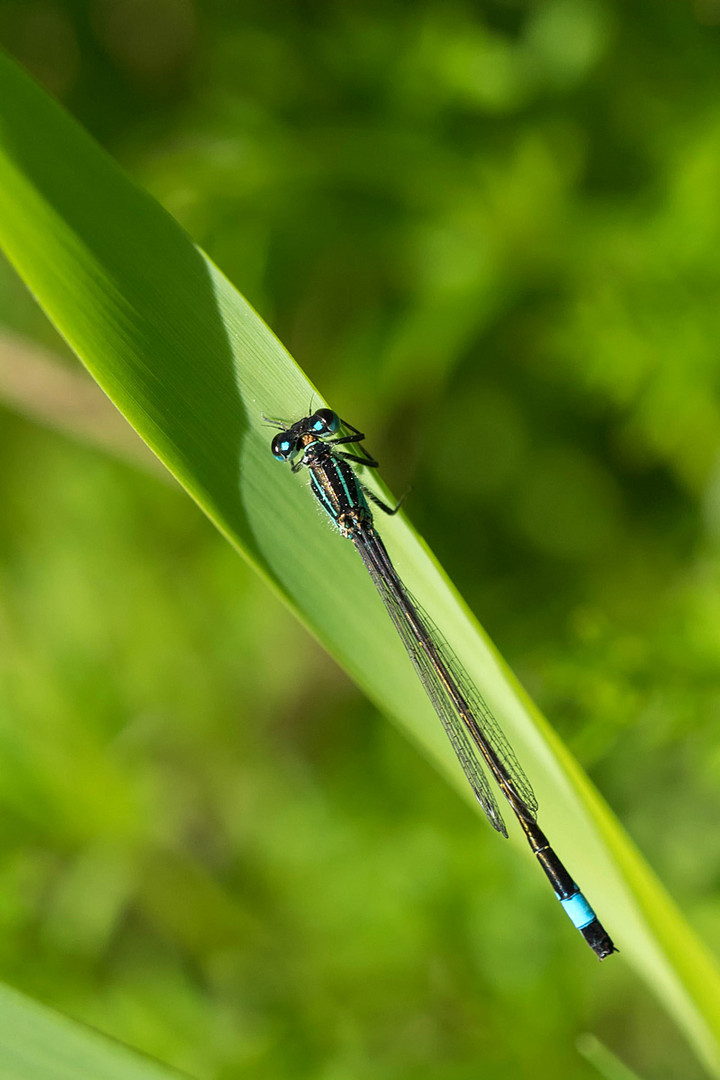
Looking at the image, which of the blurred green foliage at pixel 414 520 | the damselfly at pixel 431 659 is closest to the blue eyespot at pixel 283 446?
the damselfly at pixel 431 659

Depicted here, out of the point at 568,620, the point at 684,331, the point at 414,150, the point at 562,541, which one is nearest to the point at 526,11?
the point at 414,150

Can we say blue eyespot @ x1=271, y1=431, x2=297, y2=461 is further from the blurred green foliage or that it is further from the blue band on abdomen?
the blue band on abdomen

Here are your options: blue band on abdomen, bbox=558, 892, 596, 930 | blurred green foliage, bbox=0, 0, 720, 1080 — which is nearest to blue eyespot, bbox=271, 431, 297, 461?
blurred green foliage, bbox=0, 0, 720, 1080

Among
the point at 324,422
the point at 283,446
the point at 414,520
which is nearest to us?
the point at 283,446

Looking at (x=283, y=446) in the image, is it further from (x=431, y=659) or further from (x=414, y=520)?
(x=414, y=520)

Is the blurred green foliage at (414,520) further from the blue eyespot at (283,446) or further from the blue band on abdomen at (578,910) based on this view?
the blue eyespot at (283,446)

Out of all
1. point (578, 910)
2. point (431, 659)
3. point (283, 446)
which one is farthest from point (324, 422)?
point (578, 910)

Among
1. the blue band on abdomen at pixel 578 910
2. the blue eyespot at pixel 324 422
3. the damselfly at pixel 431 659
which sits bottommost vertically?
the blue band on abdomen at pixel 578 910
